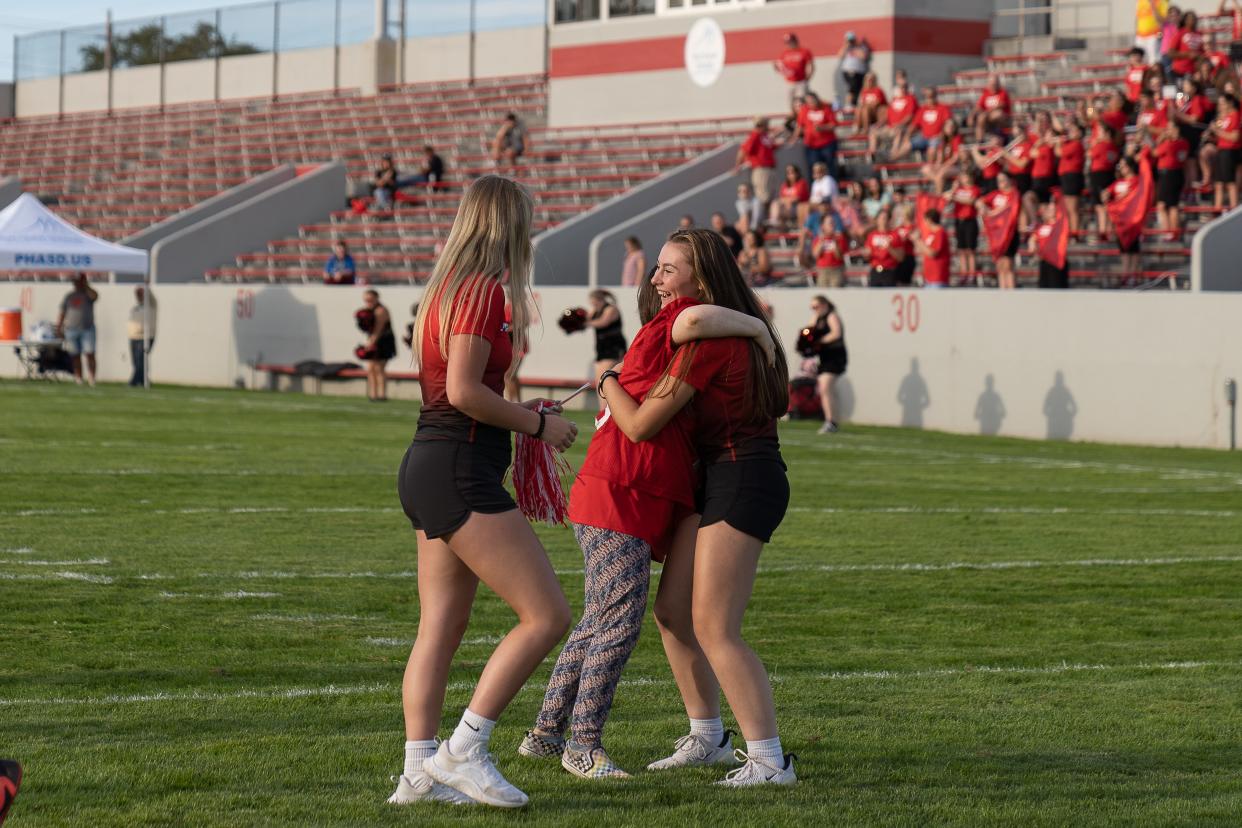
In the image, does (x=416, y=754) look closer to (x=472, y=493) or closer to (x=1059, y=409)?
(x=472, y=493)

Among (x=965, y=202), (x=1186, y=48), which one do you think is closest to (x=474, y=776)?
(x=965, y=202)

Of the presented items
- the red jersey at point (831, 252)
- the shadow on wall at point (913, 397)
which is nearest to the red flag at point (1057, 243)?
the shadow on wall at point (913, 397)

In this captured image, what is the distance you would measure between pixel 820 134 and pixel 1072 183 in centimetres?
577

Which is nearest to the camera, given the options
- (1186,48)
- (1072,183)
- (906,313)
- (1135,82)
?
(906,313)

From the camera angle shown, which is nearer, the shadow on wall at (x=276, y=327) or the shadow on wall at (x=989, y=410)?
the shadow on wall at (x=989, y=410)

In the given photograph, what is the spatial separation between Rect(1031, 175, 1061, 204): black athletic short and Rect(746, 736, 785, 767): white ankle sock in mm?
20894

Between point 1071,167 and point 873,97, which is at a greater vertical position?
point 873,97

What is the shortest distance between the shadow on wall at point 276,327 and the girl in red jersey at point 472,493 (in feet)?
87.8

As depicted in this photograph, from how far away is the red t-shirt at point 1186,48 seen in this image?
2681 cm

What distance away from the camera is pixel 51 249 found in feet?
99.1

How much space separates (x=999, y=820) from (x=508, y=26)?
4506cm

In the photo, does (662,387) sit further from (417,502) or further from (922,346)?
(922,346)

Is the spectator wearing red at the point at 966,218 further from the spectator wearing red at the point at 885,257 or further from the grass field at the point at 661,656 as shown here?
the grass field at the point at 661,656

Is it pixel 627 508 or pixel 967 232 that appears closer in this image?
pixel 627 508
